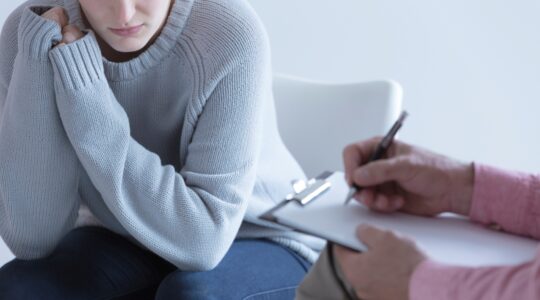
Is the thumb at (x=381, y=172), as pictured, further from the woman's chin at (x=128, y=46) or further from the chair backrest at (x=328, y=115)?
the chair backrest at (x=328, y=115)

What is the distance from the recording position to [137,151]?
47.2 inches

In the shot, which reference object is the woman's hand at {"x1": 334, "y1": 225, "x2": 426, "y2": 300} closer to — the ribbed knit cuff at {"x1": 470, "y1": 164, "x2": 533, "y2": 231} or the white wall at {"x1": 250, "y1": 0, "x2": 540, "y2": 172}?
the ribbed knit cuff at {"x1": 470, "y1": 164, "x2": 533, "y2": 231}

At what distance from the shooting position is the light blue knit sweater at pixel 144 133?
1172 millimetres

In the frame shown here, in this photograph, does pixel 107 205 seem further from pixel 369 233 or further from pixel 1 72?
pixel 369 233

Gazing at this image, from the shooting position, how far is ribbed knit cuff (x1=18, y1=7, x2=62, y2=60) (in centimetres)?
117

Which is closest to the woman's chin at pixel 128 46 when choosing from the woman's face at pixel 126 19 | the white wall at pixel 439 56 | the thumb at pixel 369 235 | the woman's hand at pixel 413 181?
the woman's face at pixel 126 19

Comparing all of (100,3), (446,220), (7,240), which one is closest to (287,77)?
(100,3)

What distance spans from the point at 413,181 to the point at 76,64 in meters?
0.56

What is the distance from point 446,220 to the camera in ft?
3.01

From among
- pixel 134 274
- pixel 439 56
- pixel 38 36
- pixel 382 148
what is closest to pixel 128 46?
pixel 38 36

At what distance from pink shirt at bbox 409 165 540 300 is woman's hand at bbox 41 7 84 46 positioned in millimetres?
662

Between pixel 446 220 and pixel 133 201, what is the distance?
51 cm

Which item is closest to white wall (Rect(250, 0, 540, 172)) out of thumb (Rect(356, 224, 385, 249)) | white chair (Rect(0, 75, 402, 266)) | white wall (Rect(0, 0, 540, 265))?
white wall (Rect(0, 0, 540, 265))

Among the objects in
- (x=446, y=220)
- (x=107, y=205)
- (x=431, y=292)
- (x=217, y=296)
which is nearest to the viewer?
(x=431, y=292)
